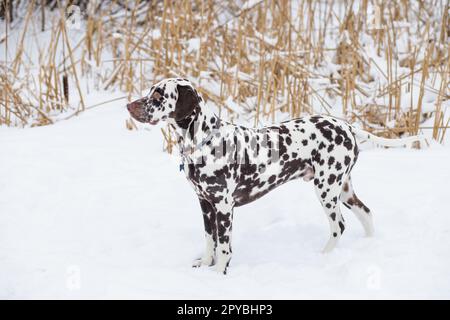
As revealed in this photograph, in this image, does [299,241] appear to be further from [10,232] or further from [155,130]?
[155,130]

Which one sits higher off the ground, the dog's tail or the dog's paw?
the dog's tail

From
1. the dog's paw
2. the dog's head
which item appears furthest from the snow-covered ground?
the dog's head

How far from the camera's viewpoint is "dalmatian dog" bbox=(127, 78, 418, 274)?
114 inches

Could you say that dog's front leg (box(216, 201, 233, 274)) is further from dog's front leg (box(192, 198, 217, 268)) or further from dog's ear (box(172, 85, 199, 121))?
dog's ear (box(172, 85, 199, 121))

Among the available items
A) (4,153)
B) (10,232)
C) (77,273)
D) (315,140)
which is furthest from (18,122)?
(315,140)

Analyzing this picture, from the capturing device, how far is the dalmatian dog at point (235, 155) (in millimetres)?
2893

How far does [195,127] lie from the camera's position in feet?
9.72

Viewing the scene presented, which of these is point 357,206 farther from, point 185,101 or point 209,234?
point 185,101

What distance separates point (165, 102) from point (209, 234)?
0.76 meters

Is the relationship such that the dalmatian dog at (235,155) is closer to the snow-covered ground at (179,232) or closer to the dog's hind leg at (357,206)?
the dog's hind leg at (357,206)

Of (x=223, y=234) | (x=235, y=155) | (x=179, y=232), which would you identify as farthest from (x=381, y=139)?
(x=179, y=232)

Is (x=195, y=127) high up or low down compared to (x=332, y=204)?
up

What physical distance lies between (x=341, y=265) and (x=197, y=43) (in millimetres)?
2569
